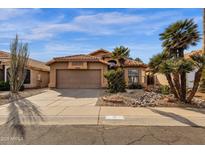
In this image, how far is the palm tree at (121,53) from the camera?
2544 centimetres

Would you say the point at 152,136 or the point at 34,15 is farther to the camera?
the point at 34,15

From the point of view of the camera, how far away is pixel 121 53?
25.5 m

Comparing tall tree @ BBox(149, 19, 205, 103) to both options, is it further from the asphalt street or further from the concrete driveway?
the asphalt street

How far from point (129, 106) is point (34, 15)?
658 cm

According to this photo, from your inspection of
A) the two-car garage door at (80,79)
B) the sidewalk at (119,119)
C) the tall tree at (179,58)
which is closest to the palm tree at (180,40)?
the tall tree at (179,58)

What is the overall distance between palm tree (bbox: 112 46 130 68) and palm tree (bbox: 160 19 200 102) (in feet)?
41.5

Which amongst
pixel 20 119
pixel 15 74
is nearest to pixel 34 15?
pixel 20 119

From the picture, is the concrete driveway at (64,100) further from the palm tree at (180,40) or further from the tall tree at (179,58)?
the palm tree at (180,40)

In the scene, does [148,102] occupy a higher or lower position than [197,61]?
lower

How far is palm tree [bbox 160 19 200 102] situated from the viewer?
38.6 feet

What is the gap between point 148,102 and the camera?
12266 mm

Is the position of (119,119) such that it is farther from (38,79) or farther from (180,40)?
(38,79)

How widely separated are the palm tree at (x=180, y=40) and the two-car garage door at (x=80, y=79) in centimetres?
1237
